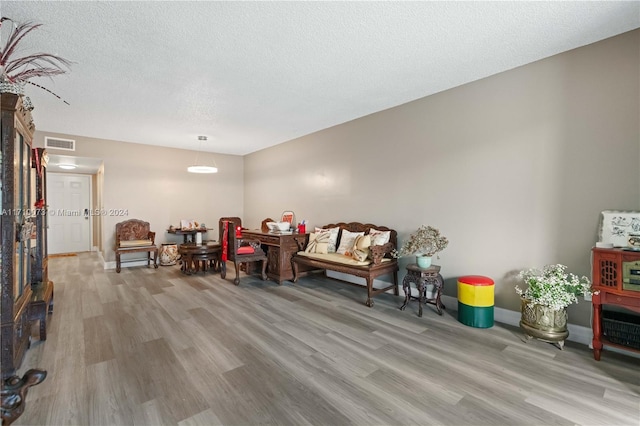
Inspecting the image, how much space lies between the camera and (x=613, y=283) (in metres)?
2.29

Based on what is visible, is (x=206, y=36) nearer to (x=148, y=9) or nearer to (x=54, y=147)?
(x=148, y=9)

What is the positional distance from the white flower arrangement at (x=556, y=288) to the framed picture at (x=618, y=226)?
0.40 m

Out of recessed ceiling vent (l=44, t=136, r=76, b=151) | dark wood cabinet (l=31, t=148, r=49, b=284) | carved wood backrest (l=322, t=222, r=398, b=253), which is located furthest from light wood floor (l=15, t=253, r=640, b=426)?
recessed ceiling vent (l=44, t=136, r=76, b=151)

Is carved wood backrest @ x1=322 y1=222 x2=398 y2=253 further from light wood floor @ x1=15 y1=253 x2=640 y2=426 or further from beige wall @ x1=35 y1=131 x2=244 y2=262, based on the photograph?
beige wall @ x1=35 y1=131 x2=244 y2=262

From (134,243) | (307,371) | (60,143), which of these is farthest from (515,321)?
(60,143)

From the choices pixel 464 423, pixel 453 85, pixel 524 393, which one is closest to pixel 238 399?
pixel 464 423

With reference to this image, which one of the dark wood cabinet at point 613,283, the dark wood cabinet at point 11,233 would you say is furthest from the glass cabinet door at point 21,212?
the dark wood cabinet at point 613,283

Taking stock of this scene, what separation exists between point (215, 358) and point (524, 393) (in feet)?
7.72

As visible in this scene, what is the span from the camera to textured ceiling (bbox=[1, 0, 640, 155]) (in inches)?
86.0

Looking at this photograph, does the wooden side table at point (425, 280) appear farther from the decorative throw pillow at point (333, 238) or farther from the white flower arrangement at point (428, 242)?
the decorative throw pillow at point (333, 238)

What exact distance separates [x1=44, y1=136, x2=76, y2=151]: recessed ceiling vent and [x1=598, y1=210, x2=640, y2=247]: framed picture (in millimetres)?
8020

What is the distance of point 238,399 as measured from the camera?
1907 millimetres

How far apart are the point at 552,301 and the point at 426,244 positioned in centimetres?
130

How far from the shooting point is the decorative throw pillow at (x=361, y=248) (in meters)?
3.98
